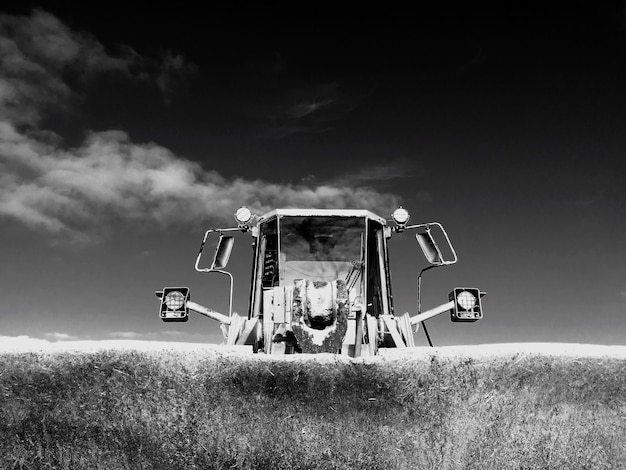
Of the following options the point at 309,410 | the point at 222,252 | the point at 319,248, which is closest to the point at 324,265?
the point at 319,248

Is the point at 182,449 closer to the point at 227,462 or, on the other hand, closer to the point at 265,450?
the point at 227,462

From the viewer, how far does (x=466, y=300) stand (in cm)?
695

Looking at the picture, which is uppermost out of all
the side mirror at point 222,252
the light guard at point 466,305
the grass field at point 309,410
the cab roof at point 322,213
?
the cab roof at point 322,213

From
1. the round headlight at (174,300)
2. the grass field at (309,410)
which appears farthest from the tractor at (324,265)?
the grass field at (309,410)

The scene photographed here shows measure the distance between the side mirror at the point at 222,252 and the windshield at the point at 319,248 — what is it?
0.64 m

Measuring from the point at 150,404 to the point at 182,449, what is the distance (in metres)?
0.31

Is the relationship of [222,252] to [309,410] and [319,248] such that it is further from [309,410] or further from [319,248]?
[309,410]

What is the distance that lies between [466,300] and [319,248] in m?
1.91

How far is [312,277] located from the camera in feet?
22.3

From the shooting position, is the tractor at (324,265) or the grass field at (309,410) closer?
the grass field at (309,410)

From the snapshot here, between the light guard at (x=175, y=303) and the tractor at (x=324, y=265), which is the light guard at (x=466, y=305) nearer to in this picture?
the tractor at (x=324, y=265)

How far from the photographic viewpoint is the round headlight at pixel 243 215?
739cm

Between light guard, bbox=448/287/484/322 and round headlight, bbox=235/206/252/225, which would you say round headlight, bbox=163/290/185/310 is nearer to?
round headlight, bbox=235/206/252/225

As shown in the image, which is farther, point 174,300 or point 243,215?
point 243,215
